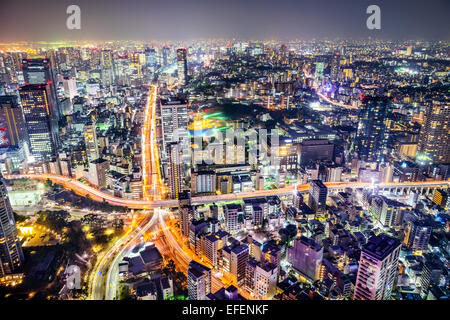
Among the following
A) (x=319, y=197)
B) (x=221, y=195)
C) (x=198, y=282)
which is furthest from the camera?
(x=221, y=195)

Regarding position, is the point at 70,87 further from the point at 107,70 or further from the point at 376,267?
the point at 376,267

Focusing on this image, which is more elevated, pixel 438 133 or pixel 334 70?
pixel 334 70

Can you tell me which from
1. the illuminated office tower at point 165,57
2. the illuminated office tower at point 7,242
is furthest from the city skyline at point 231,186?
the illuminated office tower at point 165,57

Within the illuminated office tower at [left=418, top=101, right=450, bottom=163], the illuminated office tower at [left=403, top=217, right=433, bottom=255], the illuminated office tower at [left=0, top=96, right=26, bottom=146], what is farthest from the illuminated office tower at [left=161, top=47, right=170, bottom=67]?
the illuminated office tower at [left=403, top=217, right=433, bottom=255]

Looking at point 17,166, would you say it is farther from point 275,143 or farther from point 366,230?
point 366,230

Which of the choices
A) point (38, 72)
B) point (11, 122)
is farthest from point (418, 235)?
point (38, 72)

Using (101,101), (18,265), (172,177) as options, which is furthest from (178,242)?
(101,101)
